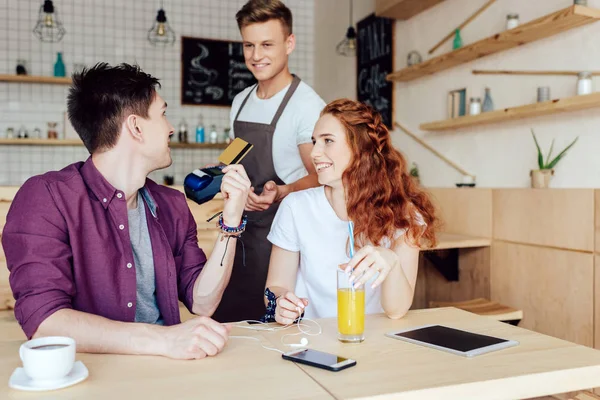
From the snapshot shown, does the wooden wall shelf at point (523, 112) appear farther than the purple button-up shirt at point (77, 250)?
Yes

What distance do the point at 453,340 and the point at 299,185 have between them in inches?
41.8

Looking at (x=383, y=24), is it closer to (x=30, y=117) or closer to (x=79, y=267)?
(x=30, y=117)

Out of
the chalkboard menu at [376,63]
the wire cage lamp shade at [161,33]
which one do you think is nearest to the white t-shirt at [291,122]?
the chalkboard menu at [376,63]

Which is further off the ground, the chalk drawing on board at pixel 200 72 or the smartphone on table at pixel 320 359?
the chalk drawing on board at pixel 200 72

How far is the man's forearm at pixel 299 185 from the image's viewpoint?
7.22 feet

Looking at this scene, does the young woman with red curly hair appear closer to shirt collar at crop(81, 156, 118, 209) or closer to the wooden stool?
shirt collar at crop(81, 156, 118, 209)

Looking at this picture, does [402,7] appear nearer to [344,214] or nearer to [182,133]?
[182,133]

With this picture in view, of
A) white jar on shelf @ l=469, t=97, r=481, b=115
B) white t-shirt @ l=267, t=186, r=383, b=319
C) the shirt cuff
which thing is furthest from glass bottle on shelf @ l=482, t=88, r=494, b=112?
the shirt cuff

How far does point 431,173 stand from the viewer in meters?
3.95

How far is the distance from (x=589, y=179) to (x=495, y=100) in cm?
79

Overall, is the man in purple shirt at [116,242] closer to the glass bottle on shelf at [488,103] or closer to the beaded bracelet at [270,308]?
the beaded bracelet at [270,308]

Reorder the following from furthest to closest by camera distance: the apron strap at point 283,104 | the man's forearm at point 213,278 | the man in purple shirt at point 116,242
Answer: the apron strap at point 283,104 < the man's forearm at point 213,278 < the man in purple shirt at point 116,242

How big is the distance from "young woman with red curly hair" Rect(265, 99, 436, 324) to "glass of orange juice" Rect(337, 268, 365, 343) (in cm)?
40

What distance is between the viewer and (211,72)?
563cm
